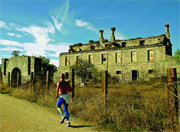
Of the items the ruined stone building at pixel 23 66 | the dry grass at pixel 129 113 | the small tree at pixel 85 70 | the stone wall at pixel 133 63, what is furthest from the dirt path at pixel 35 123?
the small tree at pixel 85 70

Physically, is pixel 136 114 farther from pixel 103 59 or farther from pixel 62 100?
pixel 103 59

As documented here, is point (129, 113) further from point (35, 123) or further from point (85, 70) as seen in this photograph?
point (85, 70)

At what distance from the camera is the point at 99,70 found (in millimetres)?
30891

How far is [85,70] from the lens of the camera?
1166 inches

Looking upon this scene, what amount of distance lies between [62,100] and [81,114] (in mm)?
1144

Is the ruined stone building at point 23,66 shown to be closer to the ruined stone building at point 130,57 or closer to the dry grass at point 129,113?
the ruined stone building at point 130,57

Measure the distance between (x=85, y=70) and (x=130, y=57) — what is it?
351 inches

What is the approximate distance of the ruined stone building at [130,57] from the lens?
83.3 feet

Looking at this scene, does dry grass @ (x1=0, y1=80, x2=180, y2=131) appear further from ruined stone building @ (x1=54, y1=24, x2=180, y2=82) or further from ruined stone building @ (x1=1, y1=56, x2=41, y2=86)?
ruined stone building @ (x1=1, y1=56, x2=41, y2=86)

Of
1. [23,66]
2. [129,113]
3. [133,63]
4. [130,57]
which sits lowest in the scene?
[129,113]

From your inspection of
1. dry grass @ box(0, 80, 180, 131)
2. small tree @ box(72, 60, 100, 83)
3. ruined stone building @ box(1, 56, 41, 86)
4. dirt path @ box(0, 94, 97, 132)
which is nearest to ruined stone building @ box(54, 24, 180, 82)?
small tree @ box(72, 60, 100, 83)

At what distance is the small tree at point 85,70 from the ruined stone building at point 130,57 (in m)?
1.57

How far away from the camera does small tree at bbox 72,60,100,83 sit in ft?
96.1

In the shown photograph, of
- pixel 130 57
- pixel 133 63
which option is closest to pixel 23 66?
pixel 130 57
